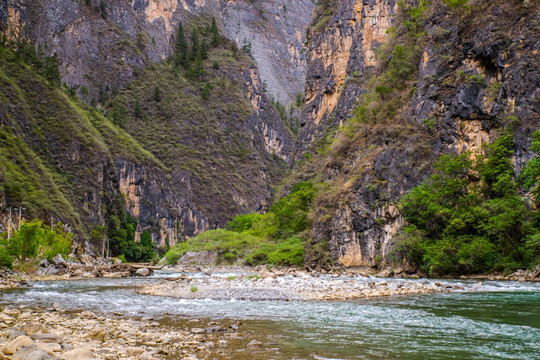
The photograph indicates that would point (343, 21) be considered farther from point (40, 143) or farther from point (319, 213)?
point (40, 143)

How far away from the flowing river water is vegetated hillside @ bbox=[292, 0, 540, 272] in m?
14.1

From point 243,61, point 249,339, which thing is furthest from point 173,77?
point 249,339

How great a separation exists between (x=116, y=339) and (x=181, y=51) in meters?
168

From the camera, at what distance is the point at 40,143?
9025cm

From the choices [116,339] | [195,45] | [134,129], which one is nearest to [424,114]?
[116,339]

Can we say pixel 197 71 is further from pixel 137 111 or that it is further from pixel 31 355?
pixel 31 355

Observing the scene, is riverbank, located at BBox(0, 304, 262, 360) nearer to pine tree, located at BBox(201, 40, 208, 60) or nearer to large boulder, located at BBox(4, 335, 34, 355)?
large boulder, located at BBox(4, 335, 34, 355)

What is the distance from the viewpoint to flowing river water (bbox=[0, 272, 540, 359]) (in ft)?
31.1

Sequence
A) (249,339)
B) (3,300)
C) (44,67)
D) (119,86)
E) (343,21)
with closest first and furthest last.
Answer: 1. (249,339)
2. (3,300)
3. (343,21)
4. (44,67)
5. (119,86)

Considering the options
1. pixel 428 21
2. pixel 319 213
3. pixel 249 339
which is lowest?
pixel 249 339

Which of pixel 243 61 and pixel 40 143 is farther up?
pixel 243 61

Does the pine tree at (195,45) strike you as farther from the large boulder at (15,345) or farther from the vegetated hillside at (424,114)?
the large boulder at (15,345)

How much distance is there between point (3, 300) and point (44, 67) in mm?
102435

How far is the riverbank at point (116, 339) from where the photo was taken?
7.96 metres
